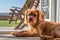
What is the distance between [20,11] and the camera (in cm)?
266

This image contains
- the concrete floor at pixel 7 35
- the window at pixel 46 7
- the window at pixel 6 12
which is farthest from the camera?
the window at pixel 46 7

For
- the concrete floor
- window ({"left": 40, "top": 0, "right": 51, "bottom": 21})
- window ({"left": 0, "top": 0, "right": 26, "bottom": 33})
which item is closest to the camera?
the concrete floor

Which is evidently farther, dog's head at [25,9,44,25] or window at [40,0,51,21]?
window at [40,0,51,21]

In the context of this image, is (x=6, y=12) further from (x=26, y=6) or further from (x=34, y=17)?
(x=34, y=17)

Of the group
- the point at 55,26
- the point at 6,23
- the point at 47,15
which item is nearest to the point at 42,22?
the point at 55,26

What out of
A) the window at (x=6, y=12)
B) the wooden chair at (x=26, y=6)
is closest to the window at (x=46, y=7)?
the wooden chair at (x=26, y=6)

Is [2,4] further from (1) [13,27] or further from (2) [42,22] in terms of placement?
(2) [42,22]

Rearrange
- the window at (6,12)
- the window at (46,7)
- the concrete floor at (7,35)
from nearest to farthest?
the concrete floor at (7,35) → the window at (6,12) → the window at (46,7)

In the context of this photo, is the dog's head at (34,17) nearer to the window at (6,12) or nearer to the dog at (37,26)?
the dog at (37,26)

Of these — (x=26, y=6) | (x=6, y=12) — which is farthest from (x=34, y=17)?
(x=6, y=12)

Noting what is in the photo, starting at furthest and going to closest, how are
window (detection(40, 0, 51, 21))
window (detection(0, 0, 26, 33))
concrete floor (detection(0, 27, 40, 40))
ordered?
window (detection(40, 0, 51, 21)), window (detection(0, 0, 26, 33)), concrete floor (detection(0, 27, 40, 40))

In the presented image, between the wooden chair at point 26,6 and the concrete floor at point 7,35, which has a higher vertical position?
the wooden chair at point 26,6

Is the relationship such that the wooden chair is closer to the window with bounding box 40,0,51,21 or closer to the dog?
the window with bounding box 40,0,51,21

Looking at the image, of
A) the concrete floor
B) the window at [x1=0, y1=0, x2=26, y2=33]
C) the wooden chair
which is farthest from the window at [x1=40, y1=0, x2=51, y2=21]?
the concrete floor
